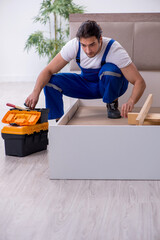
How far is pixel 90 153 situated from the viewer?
184cm

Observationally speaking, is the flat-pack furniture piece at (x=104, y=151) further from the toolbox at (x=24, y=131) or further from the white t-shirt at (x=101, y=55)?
the white t-shirt at (x=101, y=55)

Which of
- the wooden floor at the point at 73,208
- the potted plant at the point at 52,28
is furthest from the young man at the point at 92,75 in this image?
the potted plant at the point at 52,28

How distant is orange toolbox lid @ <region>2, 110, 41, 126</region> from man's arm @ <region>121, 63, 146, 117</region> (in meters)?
0.54

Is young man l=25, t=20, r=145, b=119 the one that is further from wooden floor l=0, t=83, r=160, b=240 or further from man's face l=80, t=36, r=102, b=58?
wooden floor l=0, t=83, r=160, b=240

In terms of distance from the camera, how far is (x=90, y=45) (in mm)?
2148

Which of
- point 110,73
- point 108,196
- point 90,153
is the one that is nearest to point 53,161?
point 90,153

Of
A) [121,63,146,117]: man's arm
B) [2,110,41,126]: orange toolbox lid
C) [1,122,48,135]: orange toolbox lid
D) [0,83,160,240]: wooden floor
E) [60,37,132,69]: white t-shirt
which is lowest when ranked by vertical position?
[0,83,160,240]: wooden floor

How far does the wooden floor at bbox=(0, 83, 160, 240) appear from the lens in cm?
137

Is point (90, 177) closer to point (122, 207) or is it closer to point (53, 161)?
point (53, 161)

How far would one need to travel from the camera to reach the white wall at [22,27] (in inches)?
216

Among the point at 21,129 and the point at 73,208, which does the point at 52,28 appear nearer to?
the point at 21,129

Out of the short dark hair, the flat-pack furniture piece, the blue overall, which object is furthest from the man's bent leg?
the flat-pack furniture piece

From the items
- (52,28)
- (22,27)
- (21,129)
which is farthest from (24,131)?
(22,27)

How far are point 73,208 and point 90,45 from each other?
1021mm
